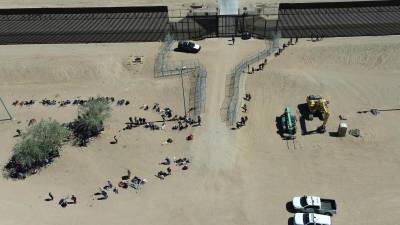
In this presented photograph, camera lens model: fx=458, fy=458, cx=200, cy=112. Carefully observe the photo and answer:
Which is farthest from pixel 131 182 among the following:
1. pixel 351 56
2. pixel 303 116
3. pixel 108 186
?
pixel 351 56

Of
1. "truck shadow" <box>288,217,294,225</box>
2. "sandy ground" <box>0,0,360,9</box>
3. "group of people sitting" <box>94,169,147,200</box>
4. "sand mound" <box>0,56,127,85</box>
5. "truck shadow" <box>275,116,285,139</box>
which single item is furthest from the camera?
"sandy ground" <box>0,0,360,9</box>

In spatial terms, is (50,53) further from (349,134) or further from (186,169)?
(349,134)

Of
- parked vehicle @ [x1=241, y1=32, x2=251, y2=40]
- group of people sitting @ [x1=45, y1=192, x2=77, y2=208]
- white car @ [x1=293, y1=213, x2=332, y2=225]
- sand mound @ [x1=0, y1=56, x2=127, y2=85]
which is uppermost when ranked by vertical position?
parked vehicle @ [x1=241, y1=32, x2=251, y2=40]

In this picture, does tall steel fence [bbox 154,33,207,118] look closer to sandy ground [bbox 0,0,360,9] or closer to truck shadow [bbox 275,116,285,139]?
truck shadow [bbox 275,116,285,139]

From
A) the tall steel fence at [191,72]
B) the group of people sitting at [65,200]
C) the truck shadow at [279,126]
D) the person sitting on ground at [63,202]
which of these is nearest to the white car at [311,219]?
the truck shadow at [279,126]

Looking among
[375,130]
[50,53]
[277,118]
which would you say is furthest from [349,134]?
[50,53]

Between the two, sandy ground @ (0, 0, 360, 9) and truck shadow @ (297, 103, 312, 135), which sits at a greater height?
sandy ground @ (0, 0, 360, 9)

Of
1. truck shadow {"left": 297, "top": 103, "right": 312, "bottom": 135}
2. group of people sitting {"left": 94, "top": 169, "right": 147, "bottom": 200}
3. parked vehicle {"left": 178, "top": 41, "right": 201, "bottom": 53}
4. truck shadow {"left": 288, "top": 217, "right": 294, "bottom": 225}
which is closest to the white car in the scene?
truck shadow {"left": 288, "top": 217, "right": 294, "bottom": 225}
